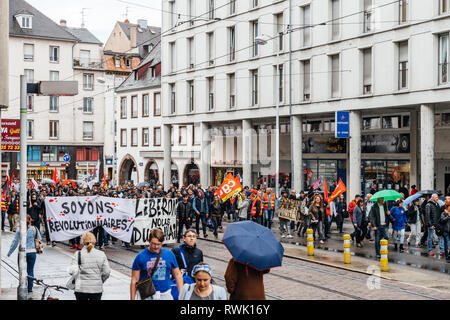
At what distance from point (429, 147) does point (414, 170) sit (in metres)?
4.76

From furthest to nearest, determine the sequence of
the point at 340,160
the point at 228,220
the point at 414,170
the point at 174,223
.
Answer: the point at 340,160 → the point at 414,170 → the point at 228,220 → the point at 174,223

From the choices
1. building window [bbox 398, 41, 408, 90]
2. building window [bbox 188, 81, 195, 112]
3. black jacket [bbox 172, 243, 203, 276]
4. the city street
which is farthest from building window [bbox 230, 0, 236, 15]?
black jacket [bbox 172, 243, 203, 276]

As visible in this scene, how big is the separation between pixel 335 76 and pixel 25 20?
44.4 m

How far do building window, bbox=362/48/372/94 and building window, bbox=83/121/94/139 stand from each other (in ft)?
149

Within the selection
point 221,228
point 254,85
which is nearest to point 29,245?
point 221,228

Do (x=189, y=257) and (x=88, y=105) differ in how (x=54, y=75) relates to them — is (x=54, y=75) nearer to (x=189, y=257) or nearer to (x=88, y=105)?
(x=88, y=105)

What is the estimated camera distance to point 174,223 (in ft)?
68.0

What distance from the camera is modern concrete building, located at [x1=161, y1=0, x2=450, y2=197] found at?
94.1 feet

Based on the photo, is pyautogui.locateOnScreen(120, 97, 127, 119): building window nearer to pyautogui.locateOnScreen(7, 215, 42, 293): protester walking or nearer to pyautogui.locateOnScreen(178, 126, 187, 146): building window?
pyautogui.locateOnScreen(178, 126, 187, 146): building window

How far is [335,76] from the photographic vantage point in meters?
33.3
